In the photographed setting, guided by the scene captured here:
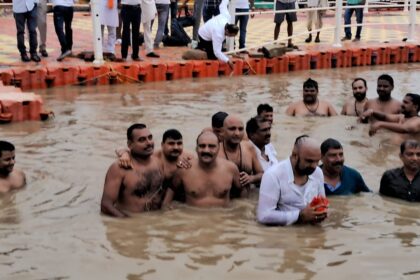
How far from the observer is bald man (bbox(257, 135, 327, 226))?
6.08 metres

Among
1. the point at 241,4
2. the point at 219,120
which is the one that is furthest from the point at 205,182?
the point at 241,4

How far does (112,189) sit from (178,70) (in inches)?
321

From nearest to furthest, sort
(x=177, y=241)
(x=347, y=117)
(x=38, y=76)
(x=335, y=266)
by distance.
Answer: (x=335, y=266)
(x=177, y=241)
(x=347, y=117)
(x=38, y=76)

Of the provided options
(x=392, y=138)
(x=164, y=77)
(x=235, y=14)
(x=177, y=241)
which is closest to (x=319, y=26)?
(x=235, y=14)

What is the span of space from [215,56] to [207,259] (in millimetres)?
9641

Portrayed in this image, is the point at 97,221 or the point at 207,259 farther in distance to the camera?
the point at 97,221

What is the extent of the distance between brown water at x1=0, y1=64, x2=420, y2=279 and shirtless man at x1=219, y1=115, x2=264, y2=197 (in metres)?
0.20

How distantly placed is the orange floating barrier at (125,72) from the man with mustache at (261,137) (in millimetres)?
6459

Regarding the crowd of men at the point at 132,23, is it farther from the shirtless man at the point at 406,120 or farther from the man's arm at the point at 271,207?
the man's arm at the point at 271,207

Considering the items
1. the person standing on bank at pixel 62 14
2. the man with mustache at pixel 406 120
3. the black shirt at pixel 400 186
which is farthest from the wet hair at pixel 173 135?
the person standing on bank at pixel 62 14

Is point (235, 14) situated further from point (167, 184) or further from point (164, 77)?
point (167, 184)

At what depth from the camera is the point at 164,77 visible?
47.3 ft

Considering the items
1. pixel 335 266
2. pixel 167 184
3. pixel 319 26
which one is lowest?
pixel 335 266

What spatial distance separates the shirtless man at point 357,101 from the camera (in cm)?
1078
